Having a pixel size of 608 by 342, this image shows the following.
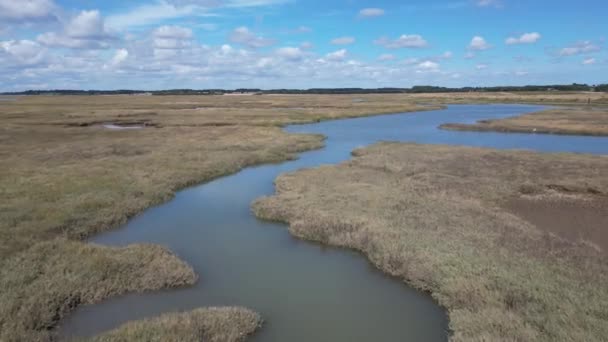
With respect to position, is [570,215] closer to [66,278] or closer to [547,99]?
[66,278]

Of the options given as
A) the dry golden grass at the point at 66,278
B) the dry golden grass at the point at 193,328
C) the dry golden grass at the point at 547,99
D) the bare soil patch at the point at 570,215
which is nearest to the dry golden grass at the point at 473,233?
the bare soil patch at the point at 570,215

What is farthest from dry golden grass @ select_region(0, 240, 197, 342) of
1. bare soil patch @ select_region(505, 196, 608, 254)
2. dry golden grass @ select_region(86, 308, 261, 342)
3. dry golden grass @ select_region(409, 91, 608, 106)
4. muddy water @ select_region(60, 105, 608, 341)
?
dry golden grass @ select_region(409, 91, 608, 106)

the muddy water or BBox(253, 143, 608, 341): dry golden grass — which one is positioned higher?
BBox(253, 143, 608, 341): dry golden grass

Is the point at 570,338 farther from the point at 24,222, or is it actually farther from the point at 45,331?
the point at 24,222

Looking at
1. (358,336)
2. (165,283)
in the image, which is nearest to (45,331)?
(165,283)

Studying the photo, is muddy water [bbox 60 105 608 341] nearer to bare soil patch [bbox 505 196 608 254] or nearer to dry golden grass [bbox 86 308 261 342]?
dry golden grass [bbox 86 308 261 342]

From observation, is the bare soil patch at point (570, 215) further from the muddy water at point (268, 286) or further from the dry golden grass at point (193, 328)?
the dry golden grass at point (193, 328)

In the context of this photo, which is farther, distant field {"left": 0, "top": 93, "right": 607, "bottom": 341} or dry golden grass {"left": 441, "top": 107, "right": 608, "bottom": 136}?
dry golden grass {"left": 441, "top": 107, "right": 608, "bottom": 136}
